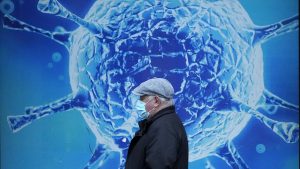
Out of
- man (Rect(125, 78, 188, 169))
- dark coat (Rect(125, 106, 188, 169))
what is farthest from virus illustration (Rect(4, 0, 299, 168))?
dark coat (Rect(125, 106, 188, 169))

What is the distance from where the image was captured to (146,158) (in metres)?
3.38

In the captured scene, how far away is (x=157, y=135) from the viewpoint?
134 inches

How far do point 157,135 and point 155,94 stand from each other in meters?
0.30

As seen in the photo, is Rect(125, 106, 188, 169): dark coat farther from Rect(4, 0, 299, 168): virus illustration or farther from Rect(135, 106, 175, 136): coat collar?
Rect(4, 0, 299, 168): virus illustration

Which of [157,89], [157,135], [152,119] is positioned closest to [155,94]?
[157,89]

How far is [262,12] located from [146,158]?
231cm

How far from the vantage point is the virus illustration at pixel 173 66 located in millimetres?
5121

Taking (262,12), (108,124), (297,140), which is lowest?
(297,140)

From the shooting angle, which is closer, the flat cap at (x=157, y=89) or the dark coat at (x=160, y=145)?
the dark coat at (x=160, y=145)

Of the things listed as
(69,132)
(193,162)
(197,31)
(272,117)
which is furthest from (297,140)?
(69,132)

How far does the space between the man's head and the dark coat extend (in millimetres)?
45

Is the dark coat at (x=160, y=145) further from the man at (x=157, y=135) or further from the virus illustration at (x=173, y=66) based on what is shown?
the virus illustration at (x=173, y=66)

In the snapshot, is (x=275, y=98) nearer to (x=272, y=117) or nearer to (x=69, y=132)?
(x=272, y=117)

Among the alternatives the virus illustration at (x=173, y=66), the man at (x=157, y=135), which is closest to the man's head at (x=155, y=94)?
the man at (x=157, y=135)
